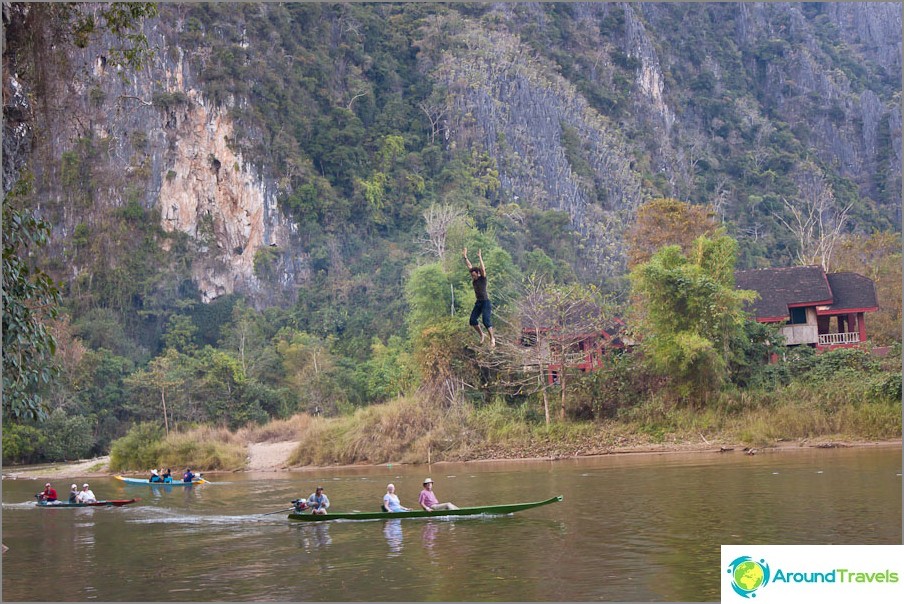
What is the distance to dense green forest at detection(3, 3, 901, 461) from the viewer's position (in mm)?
35469

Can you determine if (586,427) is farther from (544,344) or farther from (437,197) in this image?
(437,197)

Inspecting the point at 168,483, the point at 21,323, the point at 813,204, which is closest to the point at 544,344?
the point at 168,483

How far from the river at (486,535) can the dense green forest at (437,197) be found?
16.7 ft

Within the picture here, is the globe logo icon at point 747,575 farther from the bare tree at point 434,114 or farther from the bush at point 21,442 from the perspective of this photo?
the bare tree at point 434,114

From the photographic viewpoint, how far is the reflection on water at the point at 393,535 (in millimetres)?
18462

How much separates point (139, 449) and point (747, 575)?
34.4 m

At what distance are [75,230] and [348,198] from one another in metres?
21.5

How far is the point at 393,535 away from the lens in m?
20.3

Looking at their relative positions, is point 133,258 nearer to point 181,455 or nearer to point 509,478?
point 181,455

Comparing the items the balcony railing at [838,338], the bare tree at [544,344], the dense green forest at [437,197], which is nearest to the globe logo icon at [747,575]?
the dense green forest at [437,197]

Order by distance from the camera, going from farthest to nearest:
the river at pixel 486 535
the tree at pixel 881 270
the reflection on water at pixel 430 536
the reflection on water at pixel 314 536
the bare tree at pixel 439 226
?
the bare tree at pixel 439 226
the tree at pixel 881 270
the reflection on water at pixel 314 536
the reflection on water at pixel 430 536
the river at pixel 486 535

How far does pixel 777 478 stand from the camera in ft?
78.2

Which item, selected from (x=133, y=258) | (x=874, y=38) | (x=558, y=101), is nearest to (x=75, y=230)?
(x=133, y=258)

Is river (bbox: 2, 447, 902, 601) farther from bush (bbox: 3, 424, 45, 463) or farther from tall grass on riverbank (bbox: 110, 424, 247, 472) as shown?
bush (bbox: 3, 424, 45, 463)
